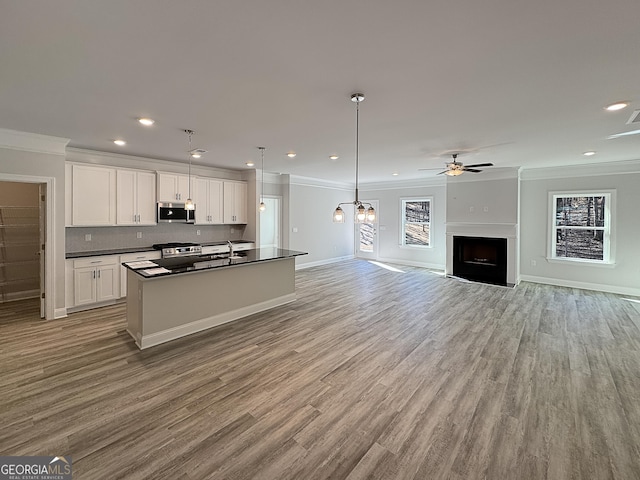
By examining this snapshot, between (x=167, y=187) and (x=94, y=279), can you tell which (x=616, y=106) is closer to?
(x=167, y=187)

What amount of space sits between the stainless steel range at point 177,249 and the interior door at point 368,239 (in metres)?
5.82

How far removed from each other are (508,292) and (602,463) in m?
4.68

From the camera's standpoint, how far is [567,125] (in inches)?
138

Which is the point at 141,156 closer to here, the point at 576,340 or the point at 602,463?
the point at 602,463

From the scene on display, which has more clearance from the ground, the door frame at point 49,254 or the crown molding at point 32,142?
the crown molding at point 32,142

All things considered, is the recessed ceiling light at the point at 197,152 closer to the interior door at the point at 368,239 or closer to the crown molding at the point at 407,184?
the crown molding at the point at 407,184

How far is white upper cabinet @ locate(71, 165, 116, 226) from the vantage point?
4.68 meters

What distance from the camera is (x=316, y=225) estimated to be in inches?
349

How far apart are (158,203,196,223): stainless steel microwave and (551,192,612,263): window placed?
8.15 meters

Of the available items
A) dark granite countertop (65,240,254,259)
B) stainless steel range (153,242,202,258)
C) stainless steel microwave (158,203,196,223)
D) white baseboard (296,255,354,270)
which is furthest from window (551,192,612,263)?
dark granite countertop (65,240,254,259)

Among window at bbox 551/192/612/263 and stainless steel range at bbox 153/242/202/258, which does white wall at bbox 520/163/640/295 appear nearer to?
window at bbox 551/192/612/263

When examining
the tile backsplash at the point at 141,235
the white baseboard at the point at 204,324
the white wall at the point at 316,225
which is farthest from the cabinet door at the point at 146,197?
the white wall at the point at 316,225

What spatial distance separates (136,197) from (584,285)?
9540mm

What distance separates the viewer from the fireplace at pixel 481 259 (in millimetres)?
6801
